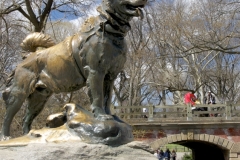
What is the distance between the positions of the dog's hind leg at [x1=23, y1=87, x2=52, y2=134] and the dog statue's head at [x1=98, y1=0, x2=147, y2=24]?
4.09 ft

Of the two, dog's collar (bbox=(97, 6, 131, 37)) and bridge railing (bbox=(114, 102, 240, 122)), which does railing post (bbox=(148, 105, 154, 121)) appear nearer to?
bridge railing (bbox=(114, 102, 240, 122))

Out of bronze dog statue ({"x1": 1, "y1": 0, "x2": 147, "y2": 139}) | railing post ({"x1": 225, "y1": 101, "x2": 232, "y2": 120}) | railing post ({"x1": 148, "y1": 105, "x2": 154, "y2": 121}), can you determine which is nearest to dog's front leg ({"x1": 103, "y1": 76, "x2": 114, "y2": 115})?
bronze dog statue ({"x1": 1, "y1": 0, "x2": 147, "y2": 139})

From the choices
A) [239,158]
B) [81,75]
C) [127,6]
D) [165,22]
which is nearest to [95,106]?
[81,75]

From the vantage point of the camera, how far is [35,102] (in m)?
4.84

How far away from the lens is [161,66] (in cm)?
2631

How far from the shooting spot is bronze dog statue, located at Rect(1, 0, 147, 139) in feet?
13.3

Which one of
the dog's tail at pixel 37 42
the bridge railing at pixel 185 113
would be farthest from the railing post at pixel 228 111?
the dog's tail at pixel 37 42

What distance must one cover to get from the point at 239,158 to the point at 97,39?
1890 cm

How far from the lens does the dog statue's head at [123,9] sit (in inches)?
155

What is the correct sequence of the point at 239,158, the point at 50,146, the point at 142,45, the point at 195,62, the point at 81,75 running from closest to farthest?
1. the point at 50,146
2. the point at 81,75
3. the point at 239,158
4. the point at 142,45
5. the point at 195,62

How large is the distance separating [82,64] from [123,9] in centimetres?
72

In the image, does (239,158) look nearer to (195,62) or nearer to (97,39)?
(195,62)

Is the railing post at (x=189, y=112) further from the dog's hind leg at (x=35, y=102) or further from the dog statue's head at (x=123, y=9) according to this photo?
the dog statue's head at (x=123, y=9)

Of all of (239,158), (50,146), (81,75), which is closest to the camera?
(50,146)
